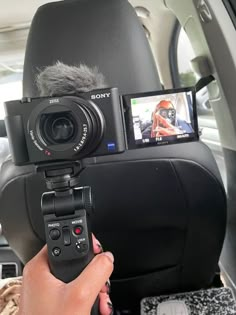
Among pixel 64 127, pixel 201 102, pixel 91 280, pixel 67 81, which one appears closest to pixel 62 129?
pixel 64 127

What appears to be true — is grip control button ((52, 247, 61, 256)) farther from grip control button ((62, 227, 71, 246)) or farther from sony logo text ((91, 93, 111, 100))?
sony logo text ((91, 93, 111, 100))

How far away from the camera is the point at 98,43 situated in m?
1.19

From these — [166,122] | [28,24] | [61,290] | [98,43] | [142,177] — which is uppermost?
[28,24]

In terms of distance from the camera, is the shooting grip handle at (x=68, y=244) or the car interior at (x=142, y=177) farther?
the car interior at (x=142, y=177)

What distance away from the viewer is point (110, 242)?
1.20 meters

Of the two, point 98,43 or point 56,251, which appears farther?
point 98,43

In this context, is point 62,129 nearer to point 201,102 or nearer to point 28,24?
point 201,102

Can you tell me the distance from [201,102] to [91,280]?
105 centimetres

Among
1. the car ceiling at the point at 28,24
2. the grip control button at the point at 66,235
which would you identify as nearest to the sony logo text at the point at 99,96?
the grip control button at the point at 66,235

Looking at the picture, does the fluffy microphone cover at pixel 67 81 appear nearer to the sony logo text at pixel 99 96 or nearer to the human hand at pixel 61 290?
the sony logo text at pixel 99 96

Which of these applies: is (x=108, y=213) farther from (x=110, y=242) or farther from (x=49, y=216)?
(x=49, y=216)

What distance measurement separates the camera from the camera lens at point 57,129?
707 mm

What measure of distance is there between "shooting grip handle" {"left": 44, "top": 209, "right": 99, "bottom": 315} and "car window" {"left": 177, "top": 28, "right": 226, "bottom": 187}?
71cm

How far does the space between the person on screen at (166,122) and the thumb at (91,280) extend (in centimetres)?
24
